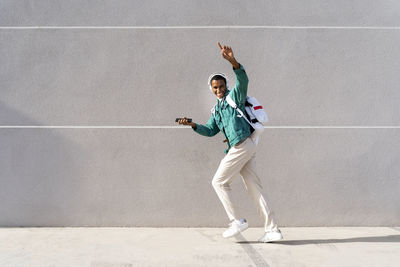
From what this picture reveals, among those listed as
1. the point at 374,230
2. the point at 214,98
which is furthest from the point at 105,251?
the point at 374,230

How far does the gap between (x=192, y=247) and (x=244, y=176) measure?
35.0 inches

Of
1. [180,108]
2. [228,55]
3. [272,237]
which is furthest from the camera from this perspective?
[180,108]

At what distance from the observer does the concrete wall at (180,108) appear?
4.85 m

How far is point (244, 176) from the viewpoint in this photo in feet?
14.1

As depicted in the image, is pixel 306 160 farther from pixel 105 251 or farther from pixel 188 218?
pixel 105 251

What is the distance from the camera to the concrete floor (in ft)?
11.8

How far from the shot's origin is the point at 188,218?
486cm

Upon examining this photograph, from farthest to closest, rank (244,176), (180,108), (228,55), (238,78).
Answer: (180,108) < (244,176) < (238,78) < (228,55)

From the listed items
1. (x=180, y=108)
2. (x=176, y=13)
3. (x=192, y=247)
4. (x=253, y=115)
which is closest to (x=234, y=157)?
(x=253, y=115)

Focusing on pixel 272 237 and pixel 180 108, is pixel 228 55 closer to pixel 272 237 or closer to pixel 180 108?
pixel 180 108

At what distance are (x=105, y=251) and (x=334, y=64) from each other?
328cm

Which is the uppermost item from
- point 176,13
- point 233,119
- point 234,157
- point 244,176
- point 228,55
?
point 176,13

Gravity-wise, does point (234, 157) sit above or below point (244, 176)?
above

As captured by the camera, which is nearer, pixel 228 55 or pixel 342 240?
pixel 228 55
